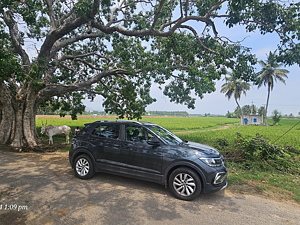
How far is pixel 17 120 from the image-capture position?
10.2m

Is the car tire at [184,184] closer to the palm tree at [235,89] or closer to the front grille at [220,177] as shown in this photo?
the front grille at [220,177]

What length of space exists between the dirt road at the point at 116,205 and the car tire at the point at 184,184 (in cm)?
15

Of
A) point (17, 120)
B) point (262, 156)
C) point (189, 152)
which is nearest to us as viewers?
point (189, 152)

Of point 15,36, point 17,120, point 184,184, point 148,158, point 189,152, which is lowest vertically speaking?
point 184,184

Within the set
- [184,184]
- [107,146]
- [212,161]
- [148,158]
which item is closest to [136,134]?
[148,158]

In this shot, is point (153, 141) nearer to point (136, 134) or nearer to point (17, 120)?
point (136, 134)

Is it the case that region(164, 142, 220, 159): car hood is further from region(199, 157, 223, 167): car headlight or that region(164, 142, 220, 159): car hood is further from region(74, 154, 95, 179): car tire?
region(74, 154, 95, 179): car tire

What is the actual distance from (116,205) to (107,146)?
1715 mm

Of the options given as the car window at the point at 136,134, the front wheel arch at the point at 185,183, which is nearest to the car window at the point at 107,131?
the car window at the point at 136,134

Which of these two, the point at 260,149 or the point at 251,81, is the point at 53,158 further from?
the point at 251,81

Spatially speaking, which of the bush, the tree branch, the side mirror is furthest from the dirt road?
the tree branch

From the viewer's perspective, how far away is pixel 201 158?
443cm

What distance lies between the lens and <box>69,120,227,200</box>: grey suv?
437cm

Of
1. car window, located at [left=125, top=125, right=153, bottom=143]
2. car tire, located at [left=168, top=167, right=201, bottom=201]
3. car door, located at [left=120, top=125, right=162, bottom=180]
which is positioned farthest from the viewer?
A: car window, located at [left=125, top=125, right=153, bottom=143]
